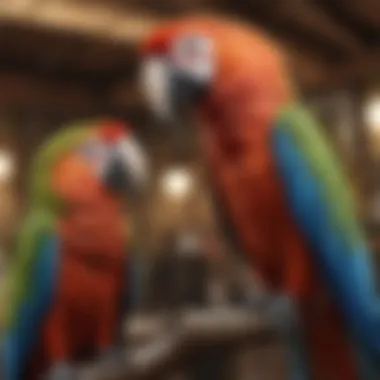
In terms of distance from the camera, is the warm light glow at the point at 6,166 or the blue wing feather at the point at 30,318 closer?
the blue wing feather at the point at 30,318

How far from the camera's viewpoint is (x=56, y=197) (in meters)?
0.86

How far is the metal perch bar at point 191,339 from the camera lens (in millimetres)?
718

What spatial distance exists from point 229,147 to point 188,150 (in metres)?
0.09

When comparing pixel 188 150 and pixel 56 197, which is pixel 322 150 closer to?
pixel 188 150

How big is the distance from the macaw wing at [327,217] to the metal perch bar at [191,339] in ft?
0.31

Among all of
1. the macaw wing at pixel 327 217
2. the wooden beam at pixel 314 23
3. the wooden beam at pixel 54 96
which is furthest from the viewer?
the wooden beam at pixel 54 96

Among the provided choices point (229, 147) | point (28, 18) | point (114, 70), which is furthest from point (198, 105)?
point (28, 18)

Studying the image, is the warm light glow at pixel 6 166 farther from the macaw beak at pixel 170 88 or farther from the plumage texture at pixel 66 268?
the macaw beak at pixel 170 88

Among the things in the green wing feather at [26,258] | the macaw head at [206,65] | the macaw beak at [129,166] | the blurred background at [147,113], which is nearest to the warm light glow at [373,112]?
the blurred background at [147,113]

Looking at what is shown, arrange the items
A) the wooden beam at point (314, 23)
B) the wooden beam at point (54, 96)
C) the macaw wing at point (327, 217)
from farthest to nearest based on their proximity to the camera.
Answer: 1. the wooden beam at point (54, 96)
2. the wooden beam at point (314, 23)
3. the macaw wing at point (327, 217)

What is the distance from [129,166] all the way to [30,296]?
16cm

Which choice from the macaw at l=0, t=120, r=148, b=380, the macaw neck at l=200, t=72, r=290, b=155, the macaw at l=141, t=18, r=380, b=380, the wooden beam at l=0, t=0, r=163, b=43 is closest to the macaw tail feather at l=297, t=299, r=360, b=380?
the macaw at l=141, t=18, r=380, b=380

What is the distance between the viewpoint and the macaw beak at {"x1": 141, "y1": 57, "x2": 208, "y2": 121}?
27.6 inches

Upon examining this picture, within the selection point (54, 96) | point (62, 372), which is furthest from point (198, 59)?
point (62, 372)
